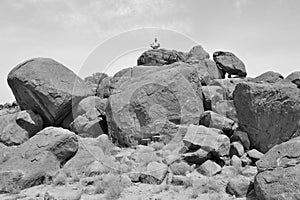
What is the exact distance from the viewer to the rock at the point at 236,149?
11.0m

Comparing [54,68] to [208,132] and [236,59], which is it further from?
[236,59]

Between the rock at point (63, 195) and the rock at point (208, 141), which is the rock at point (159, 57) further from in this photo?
the rock at point (63, 195)

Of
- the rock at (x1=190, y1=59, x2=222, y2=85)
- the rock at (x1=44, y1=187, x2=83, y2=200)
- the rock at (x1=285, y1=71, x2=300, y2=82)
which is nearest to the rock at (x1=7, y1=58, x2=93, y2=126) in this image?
the rock at (x1=44, y1=187, x2=83, y2=200)

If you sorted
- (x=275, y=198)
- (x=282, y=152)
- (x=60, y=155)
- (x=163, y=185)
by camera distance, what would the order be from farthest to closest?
1. (x=60, y=155)
2. (x=163, y=185)
3. (x=282, y=152)
4. (x=275, y=198)

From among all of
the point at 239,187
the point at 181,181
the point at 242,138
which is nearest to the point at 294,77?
the point at 242,138

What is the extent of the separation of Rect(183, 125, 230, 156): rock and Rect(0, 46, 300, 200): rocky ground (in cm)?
4

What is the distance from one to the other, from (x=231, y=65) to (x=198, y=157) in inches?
781

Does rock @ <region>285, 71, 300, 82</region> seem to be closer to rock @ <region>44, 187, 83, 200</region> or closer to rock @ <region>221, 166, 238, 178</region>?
rock @ <region>221, 166, 238, 178</region>

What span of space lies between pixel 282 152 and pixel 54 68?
1206 cm

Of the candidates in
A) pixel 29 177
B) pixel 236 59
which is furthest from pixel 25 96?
pixel 236 59

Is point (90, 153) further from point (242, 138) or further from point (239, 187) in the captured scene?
point (242, 138)

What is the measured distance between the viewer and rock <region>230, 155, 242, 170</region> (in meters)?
10.1

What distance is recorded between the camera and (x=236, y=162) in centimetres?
1024

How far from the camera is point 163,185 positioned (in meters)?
8.84
